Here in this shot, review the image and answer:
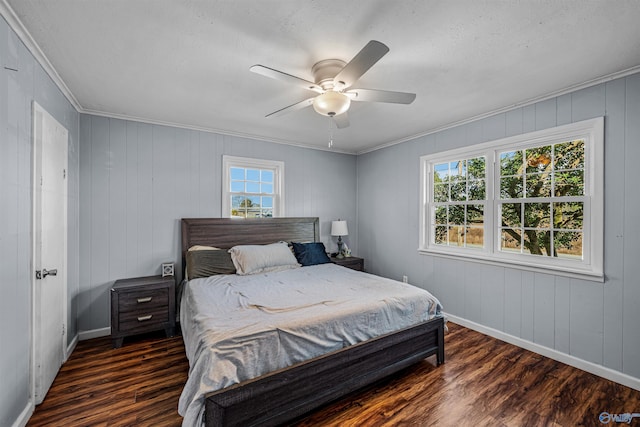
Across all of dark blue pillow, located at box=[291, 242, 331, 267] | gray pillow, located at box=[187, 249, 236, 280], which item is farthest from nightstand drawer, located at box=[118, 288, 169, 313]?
dark blue pillow, located at box=[291, 242, 331, 267]

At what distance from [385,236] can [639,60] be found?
3242 millimetres

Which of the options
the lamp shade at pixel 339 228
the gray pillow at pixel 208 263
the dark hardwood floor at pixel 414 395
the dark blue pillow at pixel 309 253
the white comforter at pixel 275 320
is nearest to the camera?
the white comforter at pixel 275 320

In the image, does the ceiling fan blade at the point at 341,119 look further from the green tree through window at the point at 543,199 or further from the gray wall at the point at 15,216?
the gray wall at the point at 15,216

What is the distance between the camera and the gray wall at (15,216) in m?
1.61

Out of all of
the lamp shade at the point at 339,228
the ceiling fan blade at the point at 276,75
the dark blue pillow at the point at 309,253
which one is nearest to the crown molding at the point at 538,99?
the lamp shade at the point at 339,228

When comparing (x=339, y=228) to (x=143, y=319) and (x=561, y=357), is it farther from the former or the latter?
(x=561, y=357)

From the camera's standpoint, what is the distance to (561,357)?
2705mm

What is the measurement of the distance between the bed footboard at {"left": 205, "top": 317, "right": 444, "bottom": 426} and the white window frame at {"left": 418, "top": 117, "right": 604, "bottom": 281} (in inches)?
50.2

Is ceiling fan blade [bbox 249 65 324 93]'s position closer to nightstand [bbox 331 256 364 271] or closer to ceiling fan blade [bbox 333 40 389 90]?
ceiling fan blade [bbox 333 40 389 90]

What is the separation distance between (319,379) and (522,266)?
244 cm

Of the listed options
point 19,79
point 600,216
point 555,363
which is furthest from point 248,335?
point 600,216

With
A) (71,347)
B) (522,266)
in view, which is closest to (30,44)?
(71,347)

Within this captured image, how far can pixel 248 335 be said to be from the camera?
1.77 meters

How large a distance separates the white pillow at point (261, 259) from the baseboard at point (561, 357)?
7.67 feet
